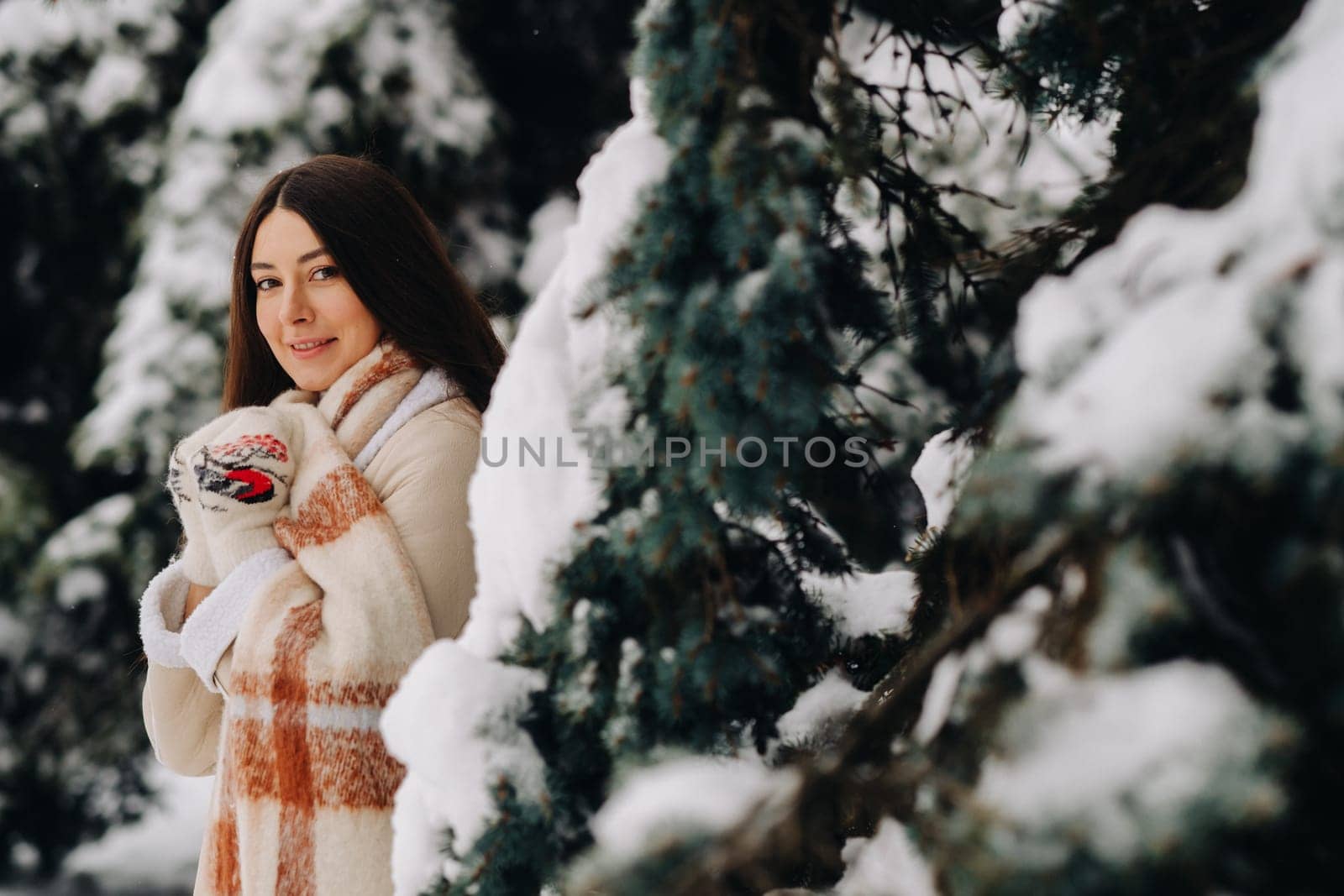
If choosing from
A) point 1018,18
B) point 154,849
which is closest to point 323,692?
point 1018,18

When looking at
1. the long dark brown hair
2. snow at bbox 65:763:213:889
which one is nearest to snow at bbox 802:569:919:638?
the long dark brown hair

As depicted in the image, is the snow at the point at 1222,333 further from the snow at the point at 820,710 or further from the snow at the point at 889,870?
the snow at the point at 820,710

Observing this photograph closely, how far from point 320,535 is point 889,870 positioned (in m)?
1.09

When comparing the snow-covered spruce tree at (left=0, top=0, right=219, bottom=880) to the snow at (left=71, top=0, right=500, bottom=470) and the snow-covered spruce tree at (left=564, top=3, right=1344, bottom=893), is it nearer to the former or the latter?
the snow at (left=71, top=0, right=500, bottom=470)

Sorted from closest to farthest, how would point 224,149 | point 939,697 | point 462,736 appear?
point 939,697, point 462,736, point 224,149

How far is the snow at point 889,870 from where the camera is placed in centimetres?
100

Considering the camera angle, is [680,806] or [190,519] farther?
[190,519]

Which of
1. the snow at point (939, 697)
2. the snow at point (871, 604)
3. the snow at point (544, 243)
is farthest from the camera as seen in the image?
the snow at point (544, 243)

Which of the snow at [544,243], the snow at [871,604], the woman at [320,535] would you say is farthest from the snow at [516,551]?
the snow at [544,243]

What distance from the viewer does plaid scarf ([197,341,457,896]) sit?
1676mm

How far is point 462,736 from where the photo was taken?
1.07m

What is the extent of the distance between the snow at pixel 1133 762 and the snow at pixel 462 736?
0.53 m

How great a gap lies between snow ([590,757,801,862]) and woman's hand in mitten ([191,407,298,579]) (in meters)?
1.12

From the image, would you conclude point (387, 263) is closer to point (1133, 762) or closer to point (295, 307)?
point (295, 307)
